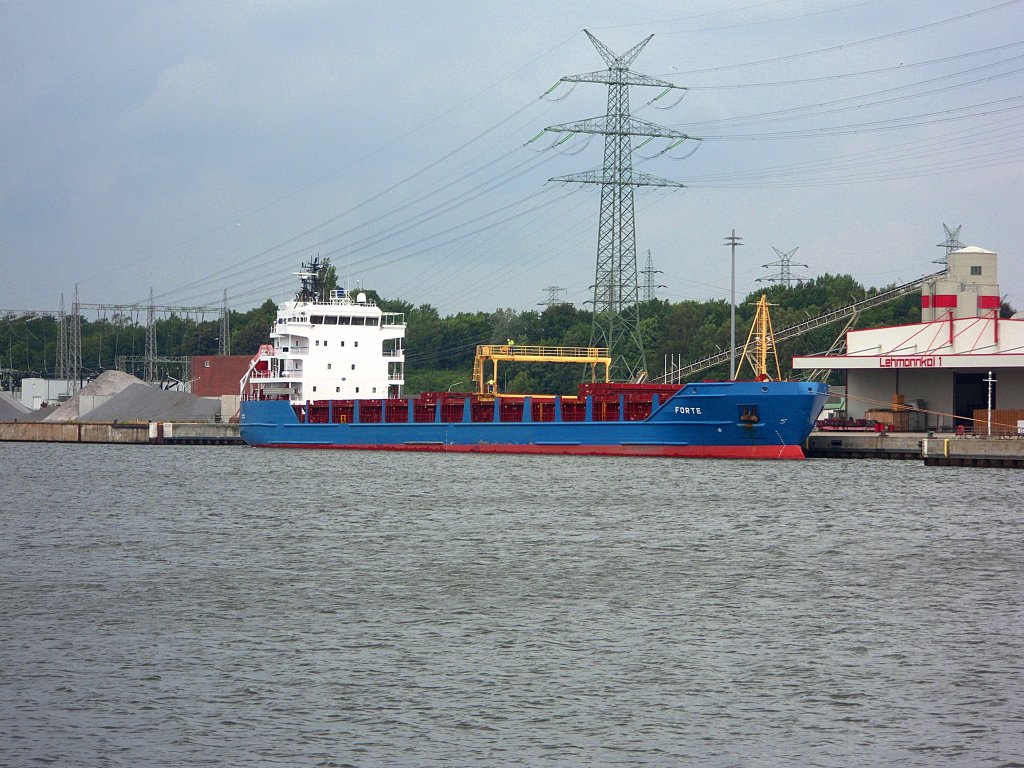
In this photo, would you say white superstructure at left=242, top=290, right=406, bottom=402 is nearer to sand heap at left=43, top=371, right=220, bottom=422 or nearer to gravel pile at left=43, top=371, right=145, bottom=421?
sand heap at left=43, top=371, right=220, bottom=422

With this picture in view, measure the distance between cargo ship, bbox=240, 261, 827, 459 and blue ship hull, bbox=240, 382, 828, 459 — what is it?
0.05m

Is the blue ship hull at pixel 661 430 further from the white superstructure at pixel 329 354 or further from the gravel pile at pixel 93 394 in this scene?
the gravel pile at pixel 93 394

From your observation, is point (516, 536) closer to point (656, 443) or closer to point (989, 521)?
point (989, 521)

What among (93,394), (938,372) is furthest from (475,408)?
(93,394)

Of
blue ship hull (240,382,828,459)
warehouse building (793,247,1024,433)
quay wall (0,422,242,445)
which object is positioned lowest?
quay wall (0,422,242,445)

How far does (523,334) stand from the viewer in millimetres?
113312

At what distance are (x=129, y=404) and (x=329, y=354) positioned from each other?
86.1 ft

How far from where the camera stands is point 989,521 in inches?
1065

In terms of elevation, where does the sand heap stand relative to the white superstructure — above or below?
below

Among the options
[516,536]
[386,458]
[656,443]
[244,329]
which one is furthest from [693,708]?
[244,329]

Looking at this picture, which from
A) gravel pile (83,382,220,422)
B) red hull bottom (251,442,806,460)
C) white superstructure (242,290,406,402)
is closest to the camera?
red hull bottom (251,442,806,460)

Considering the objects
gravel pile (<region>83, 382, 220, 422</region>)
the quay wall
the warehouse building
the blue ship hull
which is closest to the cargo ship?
the blue ship hull

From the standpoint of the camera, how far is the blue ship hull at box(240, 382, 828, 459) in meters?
40.3

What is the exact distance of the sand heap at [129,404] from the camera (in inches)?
2938
